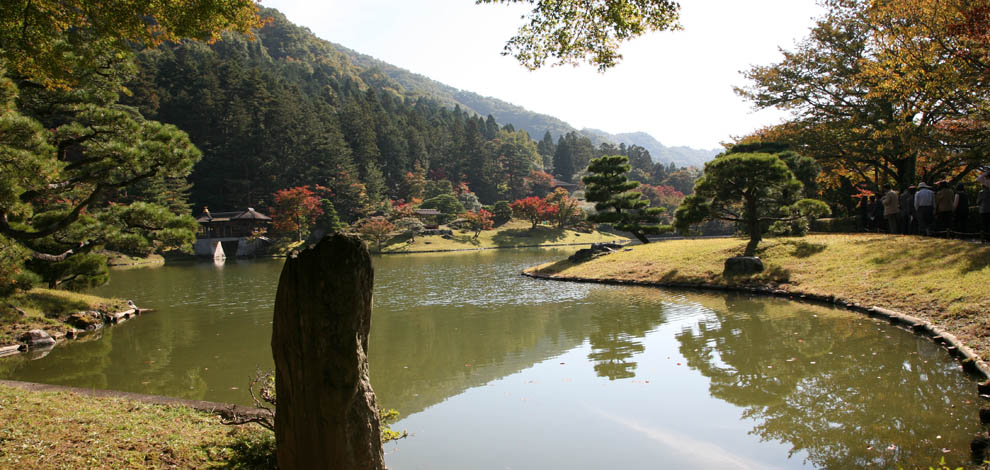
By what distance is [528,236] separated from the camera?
45.8 m

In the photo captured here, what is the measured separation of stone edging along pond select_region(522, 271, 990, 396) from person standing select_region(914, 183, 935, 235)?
3.76 metres

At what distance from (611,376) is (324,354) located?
4587 mm

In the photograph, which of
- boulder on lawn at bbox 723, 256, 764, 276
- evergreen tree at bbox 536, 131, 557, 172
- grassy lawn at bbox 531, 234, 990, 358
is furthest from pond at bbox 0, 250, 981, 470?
evergreen tree at bbox 536, 131, 557, 172

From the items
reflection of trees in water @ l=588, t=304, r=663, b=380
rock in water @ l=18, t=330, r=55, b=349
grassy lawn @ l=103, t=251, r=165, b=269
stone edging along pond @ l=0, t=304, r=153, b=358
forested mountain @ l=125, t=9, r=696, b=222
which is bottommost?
grassy lawn @ l=103, t=251, r=165, b=269

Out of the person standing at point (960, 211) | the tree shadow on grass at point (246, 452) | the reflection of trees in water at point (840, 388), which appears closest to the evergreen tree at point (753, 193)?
the person standing at point (960, 211)

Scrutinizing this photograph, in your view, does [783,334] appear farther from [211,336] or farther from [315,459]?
[211,336]

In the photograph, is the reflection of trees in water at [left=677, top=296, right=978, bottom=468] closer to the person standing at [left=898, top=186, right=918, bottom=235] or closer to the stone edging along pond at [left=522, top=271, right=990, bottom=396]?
the stone edging along pond at [left=522, top=271, right=990, bottom=396]

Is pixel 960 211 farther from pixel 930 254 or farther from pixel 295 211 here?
→ pixel 295 211

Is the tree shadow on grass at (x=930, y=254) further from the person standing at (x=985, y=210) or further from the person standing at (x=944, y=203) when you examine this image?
the person standing at (x=944, y=203)

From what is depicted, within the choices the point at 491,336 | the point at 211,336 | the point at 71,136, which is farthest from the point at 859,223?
the point at 71,136

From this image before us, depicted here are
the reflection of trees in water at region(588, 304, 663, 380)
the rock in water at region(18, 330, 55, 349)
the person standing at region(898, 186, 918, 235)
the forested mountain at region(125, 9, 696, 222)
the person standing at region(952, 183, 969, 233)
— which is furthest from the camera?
the forested mountain at region(125, 9, 696, 222)

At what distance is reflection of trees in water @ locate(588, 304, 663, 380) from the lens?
689 cm

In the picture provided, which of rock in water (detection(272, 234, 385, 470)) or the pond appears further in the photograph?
the pond

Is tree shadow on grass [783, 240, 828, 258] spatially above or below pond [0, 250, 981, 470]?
above
